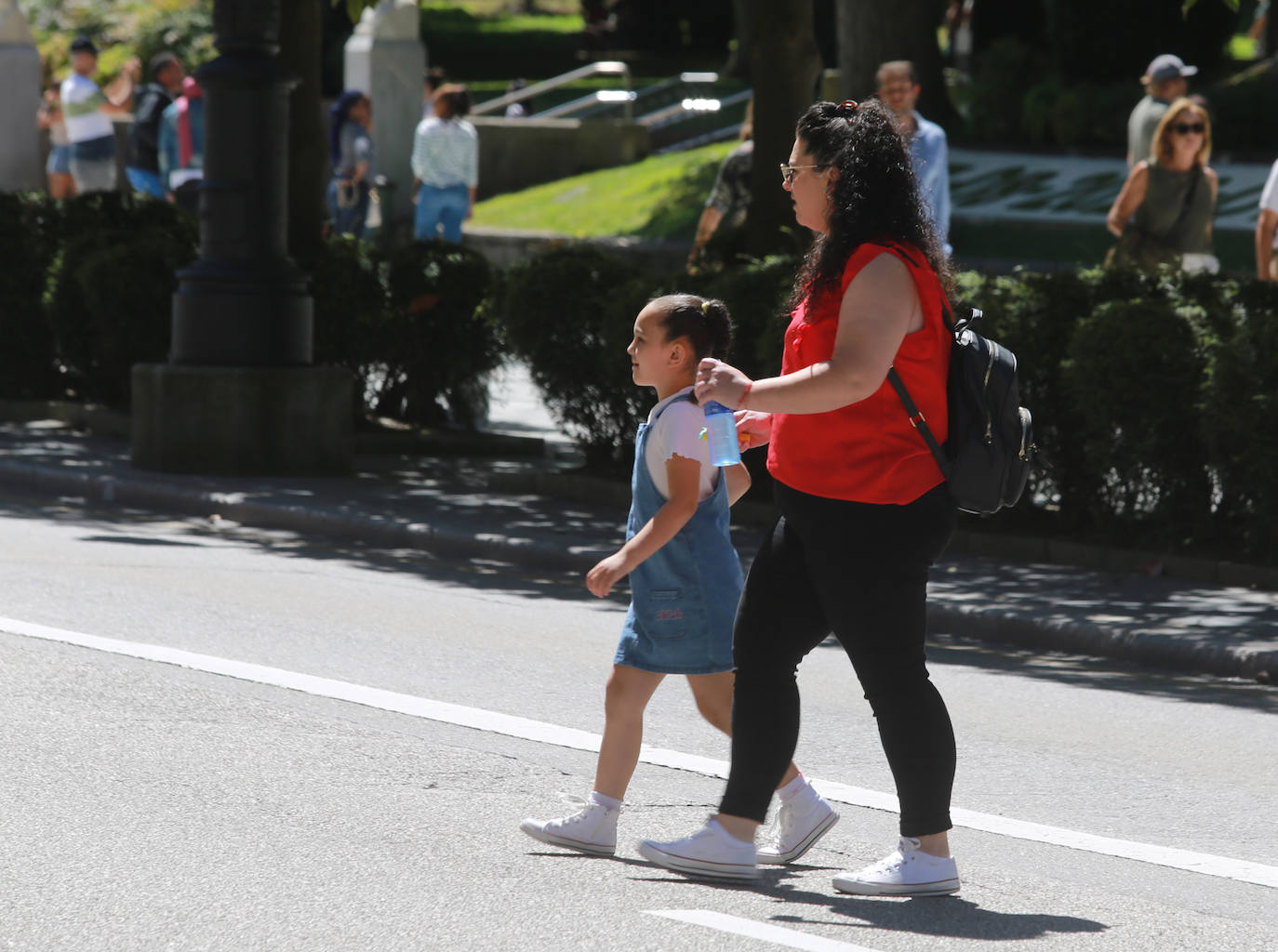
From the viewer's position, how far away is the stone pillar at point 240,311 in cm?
1223

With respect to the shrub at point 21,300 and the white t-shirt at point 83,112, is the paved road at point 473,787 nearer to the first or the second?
the shrub at point 21,300

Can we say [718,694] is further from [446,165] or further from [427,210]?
[427,210]

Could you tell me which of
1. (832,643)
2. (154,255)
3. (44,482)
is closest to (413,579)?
(832,643)

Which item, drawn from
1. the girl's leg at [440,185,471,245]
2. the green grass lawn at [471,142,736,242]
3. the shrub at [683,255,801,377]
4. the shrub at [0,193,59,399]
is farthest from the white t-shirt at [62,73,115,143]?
the shrub at [683,255,801,377]

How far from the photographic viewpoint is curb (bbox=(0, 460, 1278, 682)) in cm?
822

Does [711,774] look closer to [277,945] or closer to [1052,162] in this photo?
[277,945]

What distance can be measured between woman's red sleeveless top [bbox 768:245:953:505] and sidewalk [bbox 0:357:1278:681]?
3.84m

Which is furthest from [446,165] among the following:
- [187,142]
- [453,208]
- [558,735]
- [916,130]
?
[558,735]

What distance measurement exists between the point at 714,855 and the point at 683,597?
631 millimetres

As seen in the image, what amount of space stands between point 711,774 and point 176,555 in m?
4.65

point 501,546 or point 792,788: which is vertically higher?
point 792,788

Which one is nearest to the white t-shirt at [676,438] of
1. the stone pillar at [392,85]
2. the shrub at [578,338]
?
the shrub at [578,338]

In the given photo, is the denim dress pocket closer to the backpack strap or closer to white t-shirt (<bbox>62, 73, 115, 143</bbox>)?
the backpack strap

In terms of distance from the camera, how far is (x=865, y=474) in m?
4.67
